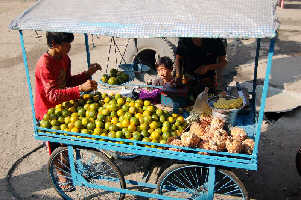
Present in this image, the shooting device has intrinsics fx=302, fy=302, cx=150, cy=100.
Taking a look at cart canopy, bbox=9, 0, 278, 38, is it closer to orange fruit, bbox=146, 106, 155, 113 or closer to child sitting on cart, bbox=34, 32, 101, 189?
child sitting on cart, bbox=34, 32, 101, 189

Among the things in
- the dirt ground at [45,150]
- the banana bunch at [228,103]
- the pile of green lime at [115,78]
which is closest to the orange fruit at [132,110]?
the banana bunch at [228,103]

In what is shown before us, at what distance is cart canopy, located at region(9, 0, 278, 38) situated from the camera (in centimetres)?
299

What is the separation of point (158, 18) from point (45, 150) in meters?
3.96

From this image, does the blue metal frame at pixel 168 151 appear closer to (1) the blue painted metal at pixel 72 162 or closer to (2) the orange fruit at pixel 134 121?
(1) the blue painted metal at pixel 72 162

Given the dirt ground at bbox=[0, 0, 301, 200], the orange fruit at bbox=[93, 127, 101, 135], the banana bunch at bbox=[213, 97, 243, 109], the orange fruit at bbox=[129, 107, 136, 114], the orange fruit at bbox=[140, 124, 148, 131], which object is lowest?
the dirt ground at bbox=[0, 0, 301, 200]

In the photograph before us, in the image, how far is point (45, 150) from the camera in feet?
19.7

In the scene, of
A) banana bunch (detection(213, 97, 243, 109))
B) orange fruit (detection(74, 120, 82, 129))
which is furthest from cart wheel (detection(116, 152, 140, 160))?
banana bunch (detection(213, 97, 243, 109))

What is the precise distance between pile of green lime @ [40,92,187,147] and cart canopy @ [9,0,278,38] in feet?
4.10

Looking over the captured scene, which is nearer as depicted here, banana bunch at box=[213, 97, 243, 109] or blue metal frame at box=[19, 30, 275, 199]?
blue metal frame at box=[19, 30, 275, 199]

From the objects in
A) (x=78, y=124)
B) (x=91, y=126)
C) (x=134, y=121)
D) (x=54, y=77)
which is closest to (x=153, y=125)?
(x=134, y=121)

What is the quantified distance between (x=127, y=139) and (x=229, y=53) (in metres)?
8.00

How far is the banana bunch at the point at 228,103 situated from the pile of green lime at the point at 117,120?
51cm

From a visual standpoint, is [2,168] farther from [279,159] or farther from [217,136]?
[279,159]

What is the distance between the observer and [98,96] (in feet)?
15.5
